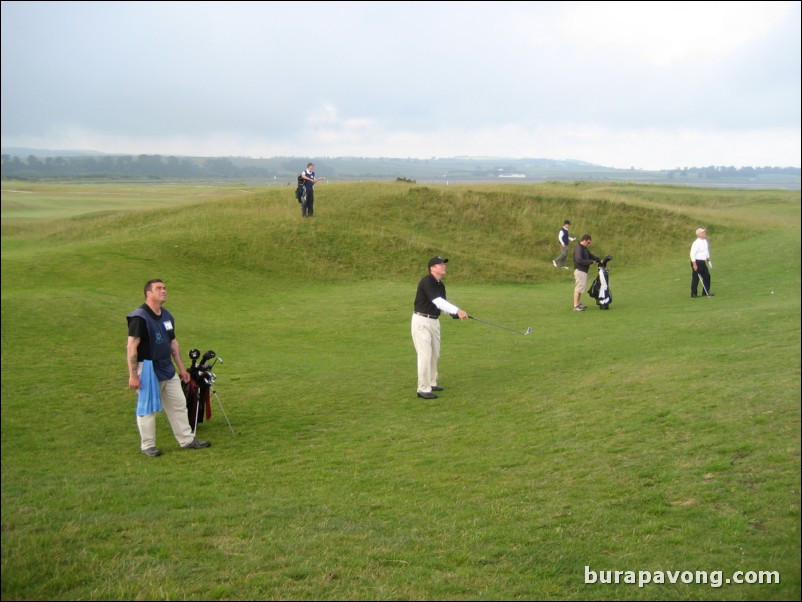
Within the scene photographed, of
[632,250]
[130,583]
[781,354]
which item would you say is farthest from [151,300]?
[632,250]

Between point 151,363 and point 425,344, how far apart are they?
15.7 ft

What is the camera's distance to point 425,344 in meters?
13.1

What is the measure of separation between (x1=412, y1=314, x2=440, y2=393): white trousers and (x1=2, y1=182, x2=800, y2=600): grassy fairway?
0.41 m

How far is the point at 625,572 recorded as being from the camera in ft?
19.7

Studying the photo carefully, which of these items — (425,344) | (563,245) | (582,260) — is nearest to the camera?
(425,344)

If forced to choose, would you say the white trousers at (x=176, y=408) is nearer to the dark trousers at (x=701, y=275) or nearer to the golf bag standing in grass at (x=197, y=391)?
the golf bag standing in grass at (x=197, y=391)

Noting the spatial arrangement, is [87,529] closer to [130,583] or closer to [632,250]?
[130,583]

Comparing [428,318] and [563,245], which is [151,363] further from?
[563,245]

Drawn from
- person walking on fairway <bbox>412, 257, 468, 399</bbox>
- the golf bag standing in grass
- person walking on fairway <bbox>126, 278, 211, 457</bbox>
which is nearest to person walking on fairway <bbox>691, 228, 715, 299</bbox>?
person walking on fairway <bbox>412, 257, 468, 399</bbox>

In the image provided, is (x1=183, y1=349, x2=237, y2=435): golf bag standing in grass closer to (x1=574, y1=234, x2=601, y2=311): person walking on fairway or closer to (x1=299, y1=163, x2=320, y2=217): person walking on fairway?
(x1=574, y1=234, x2=601, y2=311): person walking on fairway

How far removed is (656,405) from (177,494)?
662 centimetres

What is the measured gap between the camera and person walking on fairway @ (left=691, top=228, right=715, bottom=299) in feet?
72.0

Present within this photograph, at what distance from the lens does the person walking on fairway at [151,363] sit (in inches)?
394

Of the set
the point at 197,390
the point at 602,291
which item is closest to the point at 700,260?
the point at 602,291
